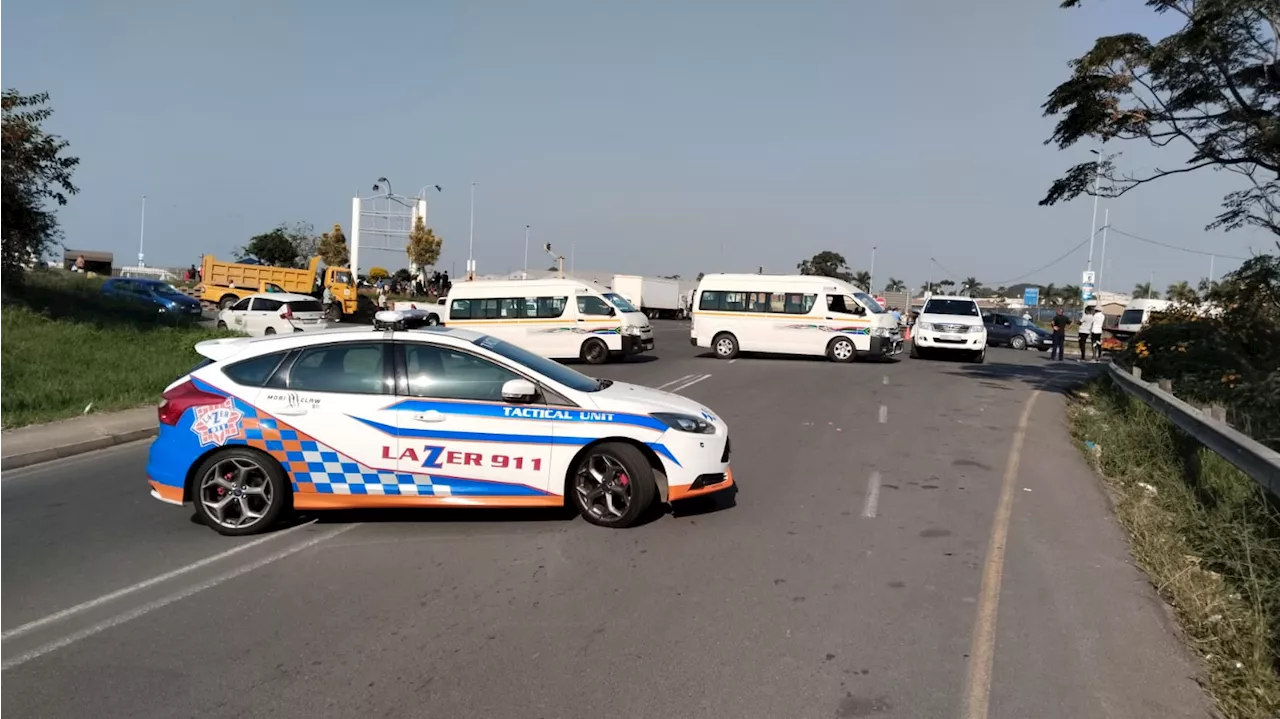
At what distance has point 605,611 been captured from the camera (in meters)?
5.30

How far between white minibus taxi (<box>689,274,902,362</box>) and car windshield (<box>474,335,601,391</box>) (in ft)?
59.4

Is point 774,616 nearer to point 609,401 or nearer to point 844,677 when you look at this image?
point 844,677

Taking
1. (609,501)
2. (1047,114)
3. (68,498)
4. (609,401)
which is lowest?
(68,498)

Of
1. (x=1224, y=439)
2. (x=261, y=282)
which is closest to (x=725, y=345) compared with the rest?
(x=1224, y=439)

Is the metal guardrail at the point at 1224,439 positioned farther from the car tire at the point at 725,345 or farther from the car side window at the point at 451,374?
the car tire at the point at 725,345

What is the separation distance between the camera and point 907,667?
454 cm

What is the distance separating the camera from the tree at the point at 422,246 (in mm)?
65000

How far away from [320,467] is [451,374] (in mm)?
1188

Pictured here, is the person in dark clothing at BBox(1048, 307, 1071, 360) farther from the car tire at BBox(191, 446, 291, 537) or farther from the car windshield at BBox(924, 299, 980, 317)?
the car tire at BBox(191, 446, 291, 537)

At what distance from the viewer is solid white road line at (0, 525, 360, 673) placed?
474 centimetres

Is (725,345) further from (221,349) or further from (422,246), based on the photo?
(422,246)

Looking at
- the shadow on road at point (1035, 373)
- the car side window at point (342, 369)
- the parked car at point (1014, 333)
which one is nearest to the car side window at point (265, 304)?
the shadow on road at point (1035, 373)

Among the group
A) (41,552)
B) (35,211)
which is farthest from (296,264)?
(41,552)

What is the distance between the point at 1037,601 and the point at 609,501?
3.00 m
